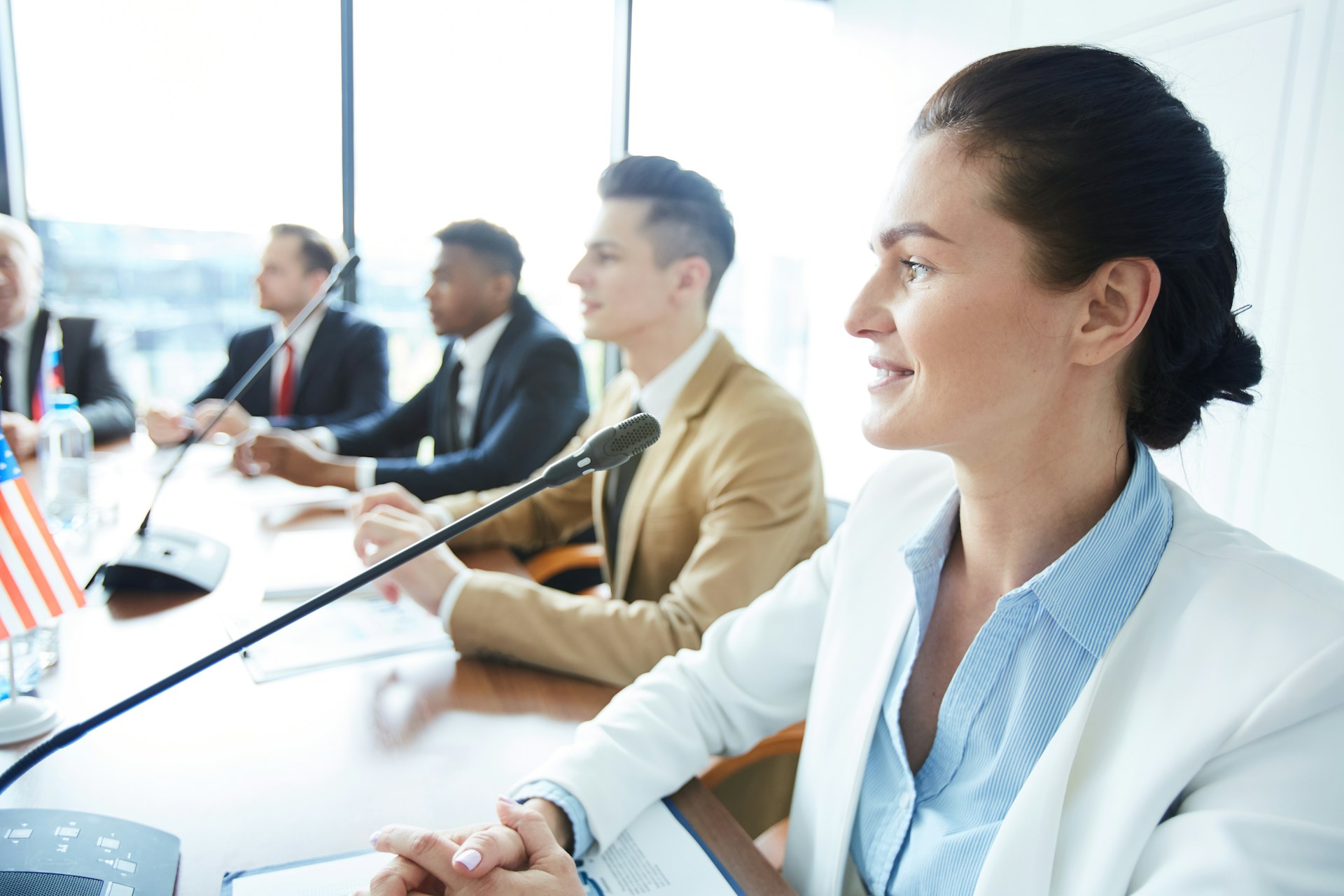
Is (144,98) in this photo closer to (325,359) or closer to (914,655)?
(325,359)

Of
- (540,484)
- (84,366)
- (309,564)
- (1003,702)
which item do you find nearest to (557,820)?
(540,484)

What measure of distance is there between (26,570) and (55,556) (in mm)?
32

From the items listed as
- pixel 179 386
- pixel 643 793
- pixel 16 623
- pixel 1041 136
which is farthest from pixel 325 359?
pixel 1041 136

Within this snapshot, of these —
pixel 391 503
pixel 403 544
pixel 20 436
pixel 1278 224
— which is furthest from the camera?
pixel 20 436

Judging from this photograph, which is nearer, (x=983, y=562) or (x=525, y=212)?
(x=983, y=562)

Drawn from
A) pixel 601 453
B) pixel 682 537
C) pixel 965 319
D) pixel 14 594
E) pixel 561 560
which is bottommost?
pixel 561 560

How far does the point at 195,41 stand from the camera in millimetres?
3605

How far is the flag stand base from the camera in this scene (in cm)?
101

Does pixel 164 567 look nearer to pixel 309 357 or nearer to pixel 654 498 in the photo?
pixel 654 498

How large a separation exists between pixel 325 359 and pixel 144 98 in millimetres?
1401

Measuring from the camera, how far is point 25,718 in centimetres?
103

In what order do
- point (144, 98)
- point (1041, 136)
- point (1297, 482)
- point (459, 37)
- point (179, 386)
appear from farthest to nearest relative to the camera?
1. point (179, 386)
2. point (459, 37)
3. point (144, 98)
4. point (1297, 482)
5. point (1041, 136)

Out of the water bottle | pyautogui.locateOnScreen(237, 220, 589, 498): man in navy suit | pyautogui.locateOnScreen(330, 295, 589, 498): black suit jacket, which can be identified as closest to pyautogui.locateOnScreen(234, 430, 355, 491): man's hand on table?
pyautogui.locateOnScreen(237, 220, 589, 498): man in navy suit

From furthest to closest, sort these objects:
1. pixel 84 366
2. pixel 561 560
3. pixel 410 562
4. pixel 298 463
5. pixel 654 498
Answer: pixel 84 366 < pixel 298 463 < pixel 561 560 < pixel 654 498 < pixel 410 562
